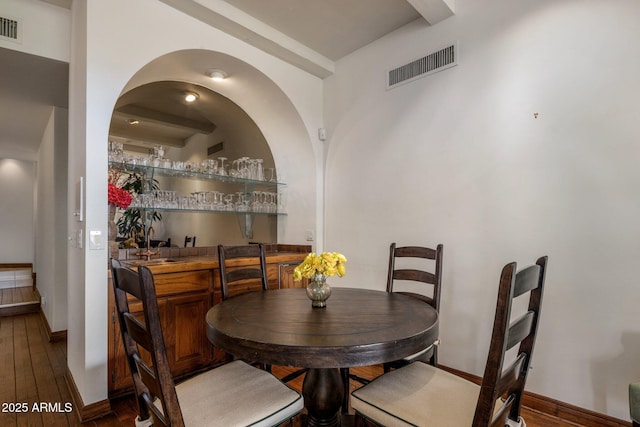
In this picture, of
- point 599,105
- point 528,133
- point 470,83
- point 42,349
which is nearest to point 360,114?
point 470,83

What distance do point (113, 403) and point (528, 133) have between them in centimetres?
331

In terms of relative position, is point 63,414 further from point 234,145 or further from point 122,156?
point 234,145

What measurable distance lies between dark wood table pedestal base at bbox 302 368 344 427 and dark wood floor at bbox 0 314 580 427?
0.34 metres

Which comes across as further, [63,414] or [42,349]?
[42,349]

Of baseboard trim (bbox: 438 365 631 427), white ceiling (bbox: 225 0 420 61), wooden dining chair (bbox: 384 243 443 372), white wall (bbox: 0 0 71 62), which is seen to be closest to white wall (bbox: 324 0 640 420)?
baseboard trim (bbox: 438 365 631 427)

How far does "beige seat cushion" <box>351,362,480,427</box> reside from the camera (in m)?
1.17

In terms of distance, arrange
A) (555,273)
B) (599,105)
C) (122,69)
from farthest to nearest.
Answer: (122,69)
(555,273)
(599,105)

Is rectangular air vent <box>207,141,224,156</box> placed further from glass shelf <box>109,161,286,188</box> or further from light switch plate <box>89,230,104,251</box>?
light switch plate <box>89,230,104,251</box>

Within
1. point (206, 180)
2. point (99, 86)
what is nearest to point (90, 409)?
point (99, 86)

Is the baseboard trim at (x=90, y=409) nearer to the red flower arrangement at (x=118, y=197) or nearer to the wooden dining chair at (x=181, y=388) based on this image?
the wooden dining chair at (x=181, y=388)

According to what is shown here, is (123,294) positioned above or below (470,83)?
below

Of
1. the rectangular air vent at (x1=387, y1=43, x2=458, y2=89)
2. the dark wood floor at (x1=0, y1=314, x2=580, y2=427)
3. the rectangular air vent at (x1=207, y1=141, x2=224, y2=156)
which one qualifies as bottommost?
the dark wood floor at (x1=0, y1=314, x2=580, y2=427)

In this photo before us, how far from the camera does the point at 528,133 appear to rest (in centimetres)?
214

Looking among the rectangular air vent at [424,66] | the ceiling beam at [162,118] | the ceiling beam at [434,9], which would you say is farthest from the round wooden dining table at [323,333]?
the ceiling beam at [162,118]
